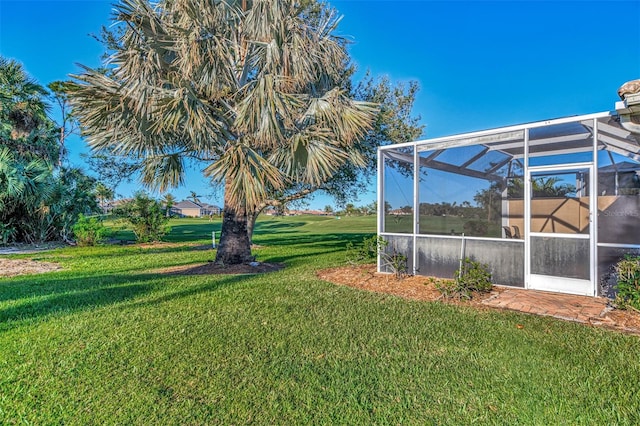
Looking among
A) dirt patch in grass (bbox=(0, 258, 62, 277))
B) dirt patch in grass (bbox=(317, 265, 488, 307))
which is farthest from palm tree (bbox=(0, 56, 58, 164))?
dirt patch in grass (bbox=(317, 265, 488, 307))

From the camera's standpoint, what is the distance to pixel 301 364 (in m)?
2.85

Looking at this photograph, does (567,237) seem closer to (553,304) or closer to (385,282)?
(553,304)

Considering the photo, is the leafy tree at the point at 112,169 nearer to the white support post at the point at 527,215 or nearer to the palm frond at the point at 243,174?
the palm frond at the point at 243,174

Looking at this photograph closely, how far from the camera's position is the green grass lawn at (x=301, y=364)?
7.18 ft

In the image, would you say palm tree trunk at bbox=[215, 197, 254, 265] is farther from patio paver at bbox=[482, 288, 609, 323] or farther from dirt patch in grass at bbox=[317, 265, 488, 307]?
patio paver at bbox=[482, 288, 609, 323]

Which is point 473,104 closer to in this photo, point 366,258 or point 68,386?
point 366,258

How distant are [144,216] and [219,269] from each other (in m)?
8.21

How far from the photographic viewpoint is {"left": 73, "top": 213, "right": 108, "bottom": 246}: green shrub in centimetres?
1263

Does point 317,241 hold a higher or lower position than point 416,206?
lower

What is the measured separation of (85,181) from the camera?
48.9 ft

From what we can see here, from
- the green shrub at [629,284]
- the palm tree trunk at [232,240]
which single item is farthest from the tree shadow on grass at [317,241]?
the green shrub at [629,284]

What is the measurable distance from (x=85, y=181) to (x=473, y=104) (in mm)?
Result: 18400

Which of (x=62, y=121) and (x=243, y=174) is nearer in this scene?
(x=243, y=174)

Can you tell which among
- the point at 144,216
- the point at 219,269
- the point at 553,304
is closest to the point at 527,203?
the point at 553,304
